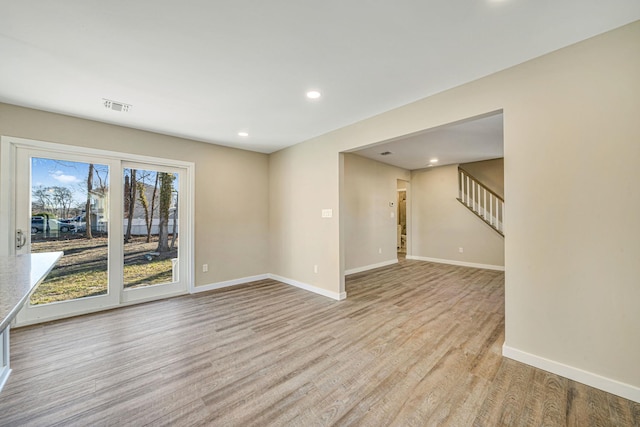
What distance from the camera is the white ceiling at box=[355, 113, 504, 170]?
12.2 ft

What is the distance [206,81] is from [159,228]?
2.61m

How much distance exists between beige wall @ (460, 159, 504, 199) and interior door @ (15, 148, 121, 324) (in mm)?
7427

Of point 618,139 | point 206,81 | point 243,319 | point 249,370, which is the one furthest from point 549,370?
point 206,81

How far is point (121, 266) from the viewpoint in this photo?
3576 millimetres

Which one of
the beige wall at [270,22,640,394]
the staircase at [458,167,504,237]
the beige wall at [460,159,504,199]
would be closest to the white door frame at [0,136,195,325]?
the beige wall at [270,22,640,394]

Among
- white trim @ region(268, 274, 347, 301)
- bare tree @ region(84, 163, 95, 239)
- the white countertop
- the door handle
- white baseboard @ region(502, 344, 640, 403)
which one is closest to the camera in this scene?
the white countertop

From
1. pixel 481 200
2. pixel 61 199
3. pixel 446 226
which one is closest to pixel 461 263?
pixel 446 226

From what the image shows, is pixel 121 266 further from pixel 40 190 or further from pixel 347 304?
pixel 347 304

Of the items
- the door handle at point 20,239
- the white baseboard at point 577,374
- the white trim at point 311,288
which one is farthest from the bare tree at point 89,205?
the white baseboard at point 577,374

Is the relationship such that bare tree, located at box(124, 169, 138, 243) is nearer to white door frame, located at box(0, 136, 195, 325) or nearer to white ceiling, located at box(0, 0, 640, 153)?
white door frame, located at box(0, 136, 195, 325)

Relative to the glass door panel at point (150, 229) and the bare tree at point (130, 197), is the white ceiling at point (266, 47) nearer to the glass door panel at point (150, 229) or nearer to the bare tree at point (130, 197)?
the bare tree at point (130, 197)

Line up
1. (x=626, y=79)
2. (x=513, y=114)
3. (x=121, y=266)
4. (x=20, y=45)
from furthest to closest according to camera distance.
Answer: (x=121, y=266), (x=513, y=114), (x=20, y=45), (x=626, y=79)

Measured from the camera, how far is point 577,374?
6.34 ft

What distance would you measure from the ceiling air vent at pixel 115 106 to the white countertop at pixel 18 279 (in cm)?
178
